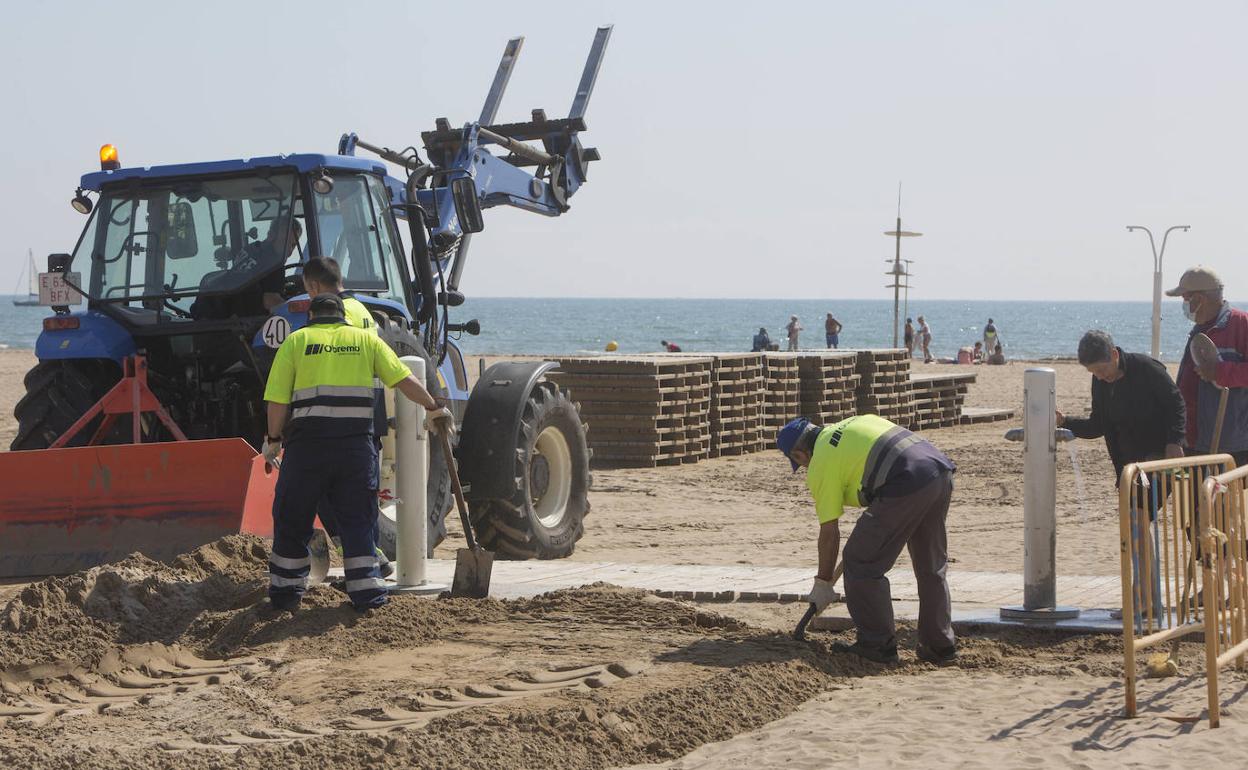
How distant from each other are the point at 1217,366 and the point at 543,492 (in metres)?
5.14

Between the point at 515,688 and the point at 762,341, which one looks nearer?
the point at 515,688

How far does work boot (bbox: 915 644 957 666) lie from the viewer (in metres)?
6.98

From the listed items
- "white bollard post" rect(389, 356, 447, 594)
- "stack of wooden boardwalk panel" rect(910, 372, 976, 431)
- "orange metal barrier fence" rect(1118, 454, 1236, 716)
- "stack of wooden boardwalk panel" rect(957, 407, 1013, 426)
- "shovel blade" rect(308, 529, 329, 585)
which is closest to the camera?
"orange metal barrier fence" rect(1118, 454, 1236, 716)

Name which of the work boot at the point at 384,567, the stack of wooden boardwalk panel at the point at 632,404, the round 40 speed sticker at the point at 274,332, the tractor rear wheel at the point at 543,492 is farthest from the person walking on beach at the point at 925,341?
the round 40 speed sticker at the point at 274,332

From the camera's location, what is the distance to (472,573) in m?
8.23

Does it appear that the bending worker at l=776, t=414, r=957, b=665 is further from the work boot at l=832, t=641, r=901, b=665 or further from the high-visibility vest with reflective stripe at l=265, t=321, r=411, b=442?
the high-visibility vest with reflective stripe at l=265, t=321, r=411, b=442

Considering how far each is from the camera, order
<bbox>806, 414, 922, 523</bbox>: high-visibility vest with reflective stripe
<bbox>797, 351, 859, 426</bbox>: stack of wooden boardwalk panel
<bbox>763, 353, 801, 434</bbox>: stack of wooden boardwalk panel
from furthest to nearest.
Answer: <bbox>797, 351, 859, 426</bbox>: stack of wooden boardwalk panel
<bbox>763, 353, 801, 434</bbox>: stack of wooden boardwalk panel
<bbox>806, 414, 922, 523</bbox>: high-visibility vest with reflective stripe

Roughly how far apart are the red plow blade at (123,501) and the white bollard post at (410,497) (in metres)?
0.87

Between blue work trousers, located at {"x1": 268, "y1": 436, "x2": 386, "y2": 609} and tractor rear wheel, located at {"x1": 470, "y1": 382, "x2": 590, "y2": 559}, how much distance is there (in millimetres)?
2542

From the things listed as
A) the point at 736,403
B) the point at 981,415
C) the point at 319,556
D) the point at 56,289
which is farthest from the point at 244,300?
the point at 981,415

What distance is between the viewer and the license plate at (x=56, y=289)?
9602mm

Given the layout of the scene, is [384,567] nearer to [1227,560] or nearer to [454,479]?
[454,479]

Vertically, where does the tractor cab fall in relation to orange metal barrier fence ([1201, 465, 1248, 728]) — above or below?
above

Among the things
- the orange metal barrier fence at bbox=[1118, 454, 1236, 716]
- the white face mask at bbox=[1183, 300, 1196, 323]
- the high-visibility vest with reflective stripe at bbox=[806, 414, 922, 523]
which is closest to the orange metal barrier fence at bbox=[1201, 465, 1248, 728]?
the orange metal barrier fence at bbox=[1118, 454, 1236, 716]
